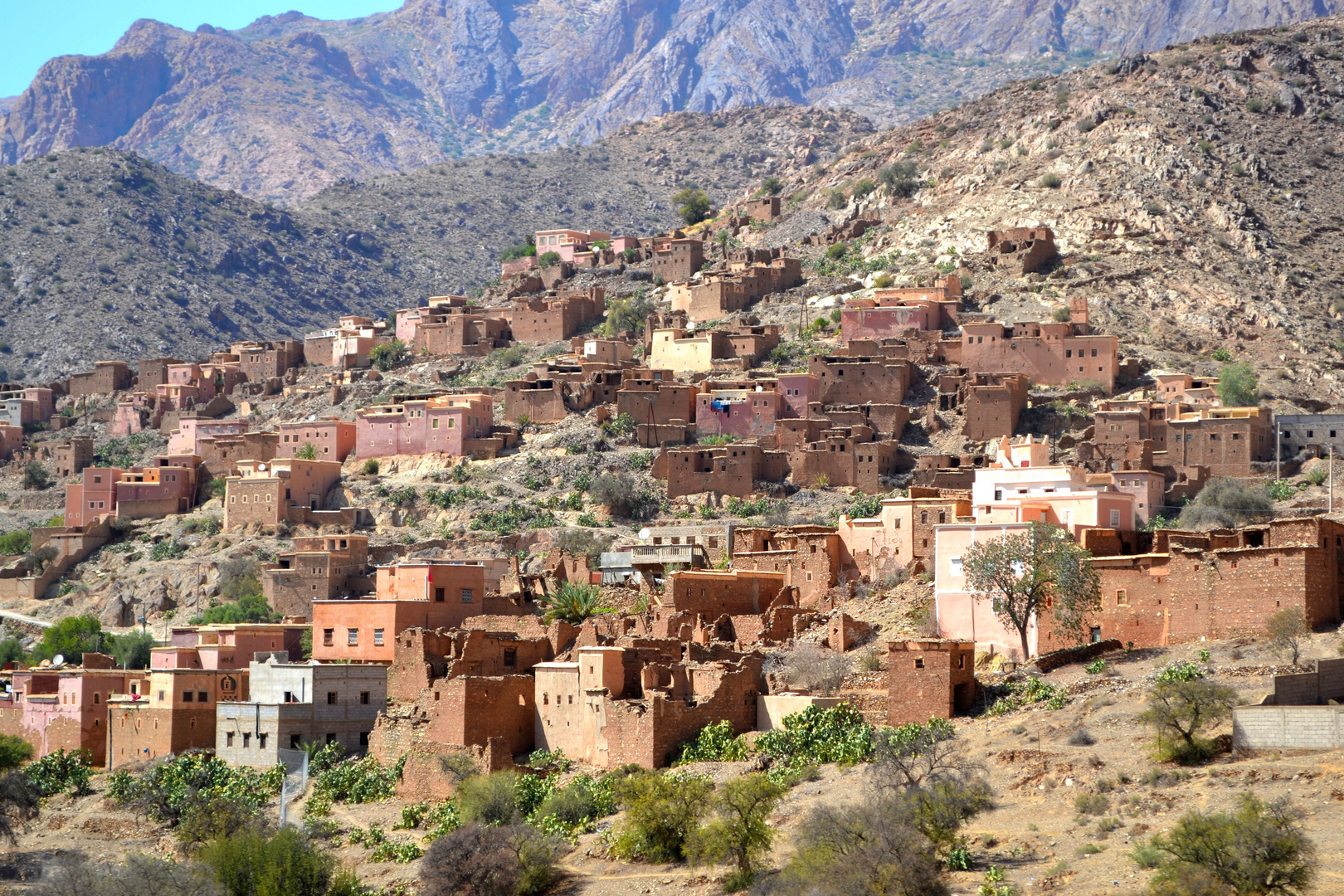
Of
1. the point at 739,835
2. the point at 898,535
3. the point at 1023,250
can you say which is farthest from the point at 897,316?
the point at 739,835

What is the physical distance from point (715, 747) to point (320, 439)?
4240 cm

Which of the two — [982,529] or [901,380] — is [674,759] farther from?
[901,380]

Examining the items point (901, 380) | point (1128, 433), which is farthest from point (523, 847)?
point (901, 380)

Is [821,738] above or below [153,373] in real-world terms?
below

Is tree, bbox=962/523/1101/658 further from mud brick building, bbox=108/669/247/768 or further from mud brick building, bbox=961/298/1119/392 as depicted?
mud brick building, bbox=961/298/1119/392

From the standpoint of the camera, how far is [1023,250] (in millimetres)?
83750

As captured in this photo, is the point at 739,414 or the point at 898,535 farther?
the point at 739,414

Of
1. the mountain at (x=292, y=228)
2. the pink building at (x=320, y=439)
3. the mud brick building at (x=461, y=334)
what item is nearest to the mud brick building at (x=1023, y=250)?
the mud brick building at (x=461, y=334)

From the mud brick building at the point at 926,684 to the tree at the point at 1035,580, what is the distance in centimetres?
291

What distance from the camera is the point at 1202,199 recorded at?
88500 mm

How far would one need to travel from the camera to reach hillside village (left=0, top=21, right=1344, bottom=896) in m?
35.6

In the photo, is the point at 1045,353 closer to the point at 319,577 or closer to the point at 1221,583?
the point at 319,577

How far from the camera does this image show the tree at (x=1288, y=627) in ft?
115

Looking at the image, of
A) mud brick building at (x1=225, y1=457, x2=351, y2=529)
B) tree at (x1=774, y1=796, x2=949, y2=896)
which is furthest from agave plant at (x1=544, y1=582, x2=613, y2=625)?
mud brick building at (x1=225, y1=457, x2=351, y2=529)
